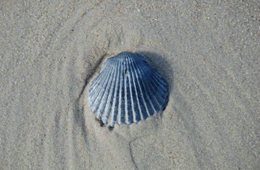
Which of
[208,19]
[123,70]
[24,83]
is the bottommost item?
[24,83]

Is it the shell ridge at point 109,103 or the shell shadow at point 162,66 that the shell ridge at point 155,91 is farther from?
the shell ridge at point 109,103

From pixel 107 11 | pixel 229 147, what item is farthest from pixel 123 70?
pixel 229 147

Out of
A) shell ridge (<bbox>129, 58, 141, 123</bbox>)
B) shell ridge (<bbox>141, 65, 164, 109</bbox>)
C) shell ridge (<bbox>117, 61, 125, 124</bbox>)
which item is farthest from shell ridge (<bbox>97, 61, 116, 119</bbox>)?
shell ridge (<bbox>141, 65, 164, 109</bbox>)

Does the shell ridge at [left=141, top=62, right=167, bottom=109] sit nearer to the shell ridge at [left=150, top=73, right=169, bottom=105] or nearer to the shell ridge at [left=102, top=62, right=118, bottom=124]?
the shell ridge at [left=150, top=73, right=169, bottom=105]

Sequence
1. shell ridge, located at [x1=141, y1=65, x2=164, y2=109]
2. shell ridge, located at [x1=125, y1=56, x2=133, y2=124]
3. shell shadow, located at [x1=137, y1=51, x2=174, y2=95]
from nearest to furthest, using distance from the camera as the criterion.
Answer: shell ridge, located at [x1=125, y1=56, x2=133, y2=124] < shell ridge, located at [x1=141, y1=65, x2=164, y2=109] < shell shadow, located at [x1=137, y1=51, x2=174, y2=95]

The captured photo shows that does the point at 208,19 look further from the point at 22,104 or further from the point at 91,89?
the point at 22,104

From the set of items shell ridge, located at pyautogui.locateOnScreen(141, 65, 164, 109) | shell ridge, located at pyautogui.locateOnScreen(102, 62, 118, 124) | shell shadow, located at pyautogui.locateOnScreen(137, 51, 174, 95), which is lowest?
shell ridge, located at pyautogui.locateOnScreen(102, 62, 118, 124)

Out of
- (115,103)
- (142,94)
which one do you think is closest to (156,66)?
(142,94)
